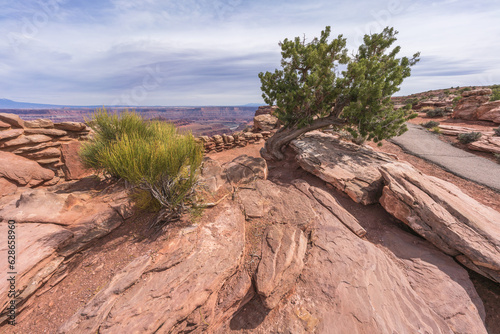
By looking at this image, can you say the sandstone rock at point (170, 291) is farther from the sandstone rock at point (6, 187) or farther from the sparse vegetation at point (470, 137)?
the sparse vegetation at point (470, 137)

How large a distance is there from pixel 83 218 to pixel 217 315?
11.8ft

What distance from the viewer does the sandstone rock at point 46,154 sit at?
22.8ft

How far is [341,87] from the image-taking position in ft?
23.3

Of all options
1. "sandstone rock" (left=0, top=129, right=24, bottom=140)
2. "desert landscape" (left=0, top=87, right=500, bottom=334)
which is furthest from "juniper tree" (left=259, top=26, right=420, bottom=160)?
"sandstone rock" (left=0, top=129, right=24, bottom=140)

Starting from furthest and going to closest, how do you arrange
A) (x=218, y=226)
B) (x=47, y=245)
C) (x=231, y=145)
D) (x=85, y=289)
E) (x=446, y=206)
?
(x=231, y=145) < (x=446, y=206) < (x=218, y=226) < (x=47, y=245) < (x=85, y=289)

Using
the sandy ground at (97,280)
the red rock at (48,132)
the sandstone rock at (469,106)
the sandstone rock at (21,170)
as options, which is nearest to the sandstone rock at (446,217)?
the sandy ground at (97,280)

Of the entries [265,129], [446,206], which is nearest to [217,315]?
[446,206]

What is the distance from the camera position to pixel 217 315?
118 inches

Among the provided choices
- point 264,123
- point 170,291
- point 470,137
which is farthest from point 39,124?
point 470,137

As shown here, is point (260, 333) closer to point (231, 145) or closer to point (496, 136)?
point (231, 145)

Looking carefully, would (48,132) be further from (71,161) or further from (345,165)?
(345,165)

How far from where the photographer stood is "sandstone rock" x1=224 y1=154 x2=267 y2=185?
6355mm

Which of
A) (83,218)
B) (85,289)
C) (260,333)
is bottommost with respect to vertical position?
(260,333)

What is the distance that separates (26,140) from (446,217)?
13.9 metres
